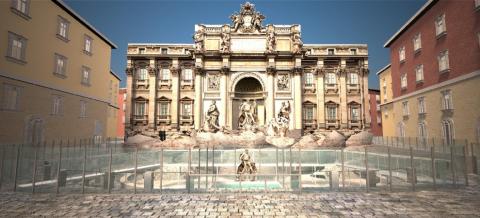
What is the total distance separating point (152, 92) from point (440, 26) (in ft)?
114

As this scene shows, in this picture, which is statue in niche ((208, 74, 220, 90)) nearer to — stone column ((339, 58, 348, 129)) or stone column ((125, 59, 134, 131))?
stone column ((125, 59, 134, 131))

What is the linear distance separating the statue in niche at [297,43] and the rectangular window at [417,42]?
1273 centimetres

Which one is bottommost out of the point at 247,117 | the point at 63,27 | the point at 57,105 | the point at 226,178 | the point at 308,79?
the point at 226,178

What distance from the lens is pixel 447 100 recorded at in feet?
74.0

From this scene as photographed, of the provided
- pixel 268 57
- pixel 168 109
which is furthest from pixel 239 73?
pixel 168 109

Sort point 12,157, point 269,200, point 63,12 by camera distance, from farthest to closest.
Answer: point 63,12, point 12,157, point 269,200

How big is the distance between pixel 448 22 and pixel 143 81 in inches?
1442

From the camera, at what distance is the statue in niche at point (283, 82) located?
3450cm

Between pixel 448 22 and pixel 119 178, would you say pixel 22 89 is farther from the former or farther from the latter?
pixel 448 22

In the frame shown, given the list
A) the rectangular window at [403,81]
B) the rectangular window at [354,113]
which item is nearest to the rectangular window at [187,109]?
the rectangular window at [354,113]

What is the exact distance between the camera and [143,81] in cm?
3791

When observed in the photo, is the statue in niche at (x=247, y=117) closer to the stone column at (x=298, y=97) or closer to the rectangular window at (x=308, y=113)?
the stone column at (x=298, y=97)

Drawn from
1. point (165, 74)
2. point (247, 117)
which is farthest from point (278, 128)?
point (165, 74)

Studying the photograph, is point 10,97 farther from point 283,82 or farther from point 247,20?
point 283,82
